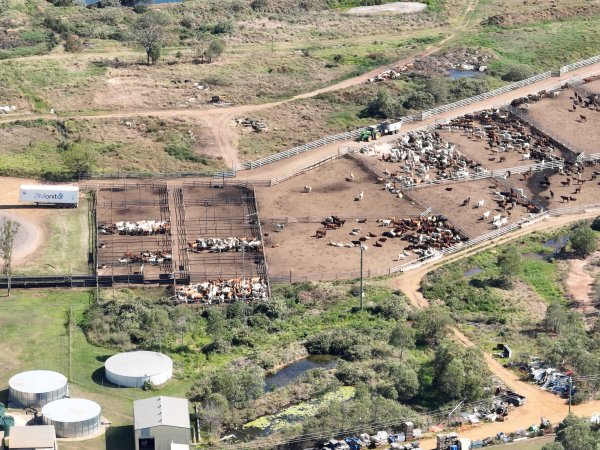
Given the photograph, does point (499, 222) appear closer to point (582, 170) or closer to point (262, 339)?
point (582, 170)

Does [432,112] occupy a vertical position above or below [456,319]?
above

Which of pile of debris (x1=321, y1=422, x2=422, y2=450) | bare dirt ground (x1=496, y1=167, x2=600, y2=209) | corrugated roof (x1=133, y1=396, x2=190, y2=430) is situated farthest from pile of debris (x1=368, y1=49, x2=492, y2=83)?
corrugated roof (x1=133, y1=396, x2=190, y2=430)

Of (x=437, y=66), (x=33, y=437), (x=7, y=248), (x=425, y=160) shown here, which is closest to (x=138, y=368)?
(x=33, y=437)

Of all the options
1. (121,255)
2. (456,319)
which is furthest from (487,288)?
(121,255)

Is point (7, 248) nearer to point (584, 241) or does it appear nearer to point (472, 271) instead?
point (472, 271)

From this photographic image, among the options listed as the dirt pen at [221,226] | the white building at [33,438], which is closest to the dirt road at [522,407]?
the dirt pen at [221,226]

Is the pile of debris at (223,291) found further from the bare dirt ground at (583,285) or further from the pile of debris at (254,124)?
the pile of debris at (254,124)
